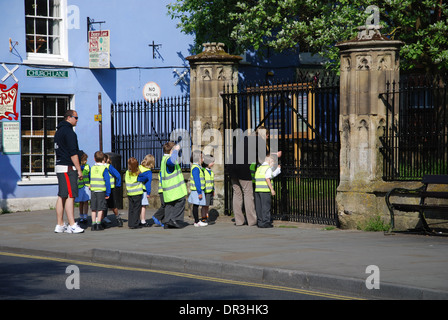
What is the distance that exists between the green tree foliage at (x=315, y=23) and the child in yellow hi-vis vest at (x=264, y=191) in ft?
23.0

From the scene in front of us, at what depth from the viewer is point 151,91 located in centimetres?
2131

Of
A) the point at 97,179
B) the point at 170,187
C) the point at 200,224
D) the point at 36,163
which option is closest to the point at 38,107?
the point at 36,163

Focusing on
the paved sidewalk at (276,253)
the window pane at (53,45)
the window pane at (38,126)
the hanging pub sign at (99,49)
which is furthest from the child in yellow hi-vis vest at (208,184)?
the window pane at (53,45)

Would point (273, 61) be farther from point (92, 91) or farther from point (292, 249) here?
point (292, 249)

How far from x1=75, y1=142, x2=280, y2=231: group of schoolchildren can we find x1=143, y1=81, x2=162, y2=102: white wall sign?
7084 mm

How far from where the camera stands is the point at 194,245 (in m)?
11.1

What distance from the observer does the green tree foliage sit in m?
19.1

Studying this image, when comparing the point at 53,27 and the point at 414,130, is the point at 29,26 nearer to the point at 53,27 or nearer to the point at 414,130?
the point at 53,27

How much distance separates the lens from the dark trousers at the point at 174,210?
13.9 metres

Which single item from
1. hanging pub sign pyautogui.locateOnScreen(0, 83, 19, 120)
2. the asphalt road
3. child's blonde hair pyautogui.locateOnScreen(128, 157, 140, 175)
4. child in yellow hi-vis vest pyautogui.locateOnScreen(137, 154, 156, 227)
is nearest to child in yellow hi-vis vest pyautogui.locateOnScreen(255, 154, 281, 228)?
child in yellow hi-vis vest pyautogui.locateOnScreen(137, 154, 156, 227)

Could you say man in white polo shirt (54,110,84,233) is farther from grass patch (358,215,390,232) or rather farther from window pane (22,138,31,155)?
window pane (22,138,31,155)

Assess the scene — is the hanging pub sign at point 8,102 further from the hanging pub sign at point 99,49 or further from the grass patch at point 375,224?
the grass patch at point 375,224

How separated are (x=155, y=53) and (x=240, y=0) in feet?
10.1

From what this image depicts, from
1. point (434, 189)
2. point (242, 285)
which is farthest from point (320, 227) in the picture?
point (242, 285)
